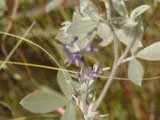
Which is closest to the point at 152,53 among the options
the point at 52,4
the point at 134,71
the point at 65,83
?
the point at 134,71

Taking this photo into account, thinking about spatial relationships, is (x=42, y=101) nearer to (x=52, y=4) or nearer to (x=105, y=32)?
(x=105, y=32)

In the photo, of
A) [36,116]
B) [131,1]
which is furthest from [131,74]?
[36,116]

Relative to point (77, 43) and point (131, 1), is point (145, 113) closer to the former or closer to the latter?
point (131, 1)

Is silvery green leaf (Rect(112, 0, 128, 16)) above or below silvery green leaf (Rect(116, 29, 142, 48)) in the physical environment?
above

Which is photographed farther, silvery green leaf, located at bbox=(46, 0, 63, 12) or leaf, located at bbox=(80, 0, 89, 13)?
silvery green leaf, located at bbox=(46, 0, 63, 12)

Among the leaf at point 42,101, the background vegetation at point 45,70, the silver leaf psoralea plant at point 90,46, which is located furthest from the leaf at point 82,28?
the background vegetation at point 45,70

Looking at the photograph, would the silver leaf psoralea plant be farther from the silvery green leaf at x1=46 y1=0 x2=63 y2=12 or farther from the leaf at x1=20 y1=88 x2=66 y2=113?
the silvery green leaf at x1=46 y1=0 x2=63 y2=12

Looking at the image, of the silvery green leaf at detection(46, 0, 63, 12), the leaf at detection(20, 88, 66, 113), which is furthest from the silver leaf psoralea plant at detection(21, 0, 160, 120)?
the silvery green leaf at detection(46, 0, 63, 12)
